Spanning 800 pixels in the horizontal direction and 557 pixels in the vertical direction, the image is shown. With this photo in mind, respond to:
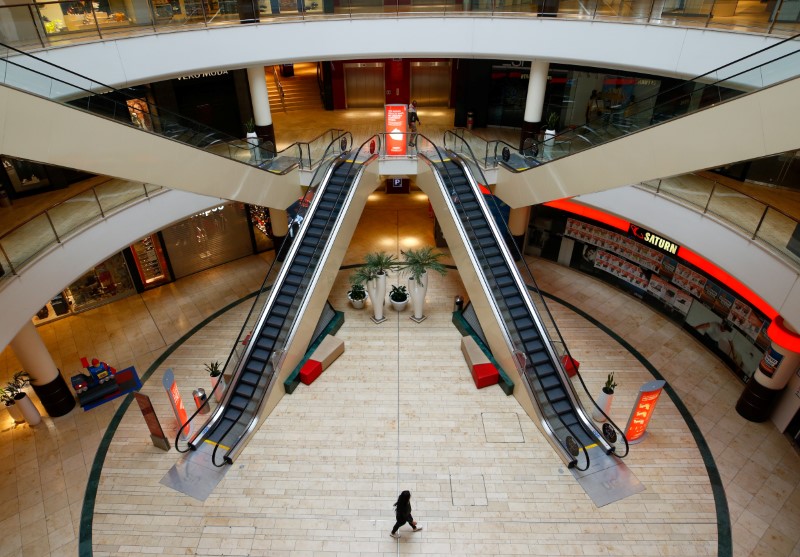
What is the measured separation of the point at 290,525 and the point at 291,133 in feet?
42.8

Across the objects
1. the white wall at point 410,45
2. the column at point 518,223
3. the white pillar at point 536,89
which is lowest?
the column at point 518,223

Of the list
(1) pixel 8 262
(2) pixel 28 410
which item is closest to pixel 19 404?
(2) pixel 28 410

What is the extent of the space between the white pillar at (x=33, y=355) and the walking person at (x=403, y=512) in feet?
24.9

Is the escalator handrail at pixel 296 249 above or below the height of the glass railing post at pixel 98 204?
below

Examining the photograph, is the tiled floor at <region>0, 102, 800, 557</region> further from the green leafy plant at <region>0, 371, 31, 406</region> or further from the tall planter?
the green leafy plant at <region>0, 371, 31, 406</region>

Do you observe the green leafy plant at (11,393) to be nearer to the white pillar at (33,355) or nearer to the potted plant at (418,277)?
the white pillar at (33,355)

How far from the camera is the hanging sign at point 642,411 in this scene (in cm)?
862

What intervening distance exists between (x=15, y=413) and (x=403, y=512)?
825 centimetres

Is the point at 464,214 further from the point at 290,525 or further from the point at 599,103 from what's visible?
the point at 290,525

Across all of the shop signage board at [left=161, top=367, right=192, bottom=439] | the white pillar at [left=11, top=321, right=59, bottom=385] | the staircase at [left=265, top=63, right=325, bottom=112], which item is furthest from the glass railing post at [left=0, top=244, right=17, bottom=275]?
the staircase at [left=265, top=63, right=325, bottom=112]

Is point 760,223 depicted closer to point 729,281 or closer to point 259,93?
point 729,281

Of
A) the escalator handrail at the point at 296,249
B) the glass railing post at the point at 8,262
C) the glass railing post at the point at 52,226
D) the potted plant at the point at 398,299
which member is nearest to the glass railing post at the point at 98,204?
the glass railing post at the point at 52,226

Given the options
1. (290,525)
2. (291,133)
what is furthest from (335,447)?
(291,133)

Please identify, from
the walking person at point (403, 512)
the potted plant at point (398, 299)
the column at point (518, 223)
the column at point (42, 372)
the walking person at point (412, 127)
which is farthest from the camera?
the column at point (518, 223)
